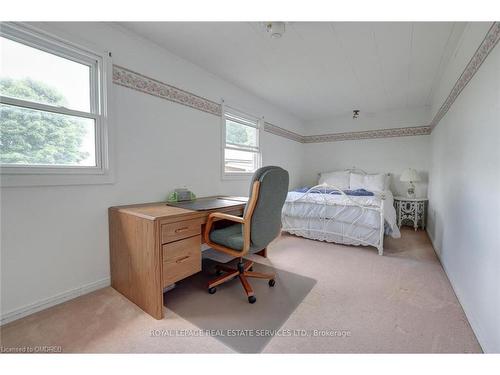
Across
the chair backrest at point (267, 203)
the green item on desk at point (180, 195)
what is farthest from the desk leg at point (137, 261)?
the chair backrest at point (267, 203)

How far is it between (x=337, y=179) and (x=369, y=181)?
0.60 m

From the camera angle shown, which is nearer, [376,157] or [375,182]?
[375,182]

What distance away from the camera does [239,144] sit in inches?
131

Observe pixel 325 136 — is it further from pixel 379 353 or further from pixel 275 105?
pixel 379 353

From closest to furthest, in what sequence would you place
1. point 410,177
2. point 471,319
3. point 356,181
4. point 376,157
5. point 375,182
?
point 471,319 < point 410,177 < point 375,182 < point 356,181 < point 376,157

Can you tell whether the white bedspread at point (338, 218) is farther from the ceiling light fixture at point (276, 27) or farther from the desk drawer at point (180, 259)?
the ceiling light fixture at point (276, 27)

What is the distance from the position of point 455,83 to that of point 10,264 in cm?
384

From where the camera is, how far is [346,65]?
8.21ft

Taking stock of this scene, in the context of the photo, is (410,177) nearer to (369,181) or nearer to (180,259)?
(369,181)

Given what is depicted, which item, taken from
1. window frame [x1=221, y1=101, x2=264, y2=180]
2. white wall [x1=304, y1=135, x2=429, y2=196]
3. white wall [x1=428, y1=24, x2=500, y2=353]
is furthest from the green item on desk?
white wall [x1=304, y1=135, x2=429, y2=196]

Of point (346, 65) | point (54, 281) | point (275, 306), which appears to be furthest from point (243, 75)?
point (54, 281)

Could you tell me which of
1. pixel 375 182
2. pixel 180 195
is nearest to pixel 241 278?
pixel 180 195

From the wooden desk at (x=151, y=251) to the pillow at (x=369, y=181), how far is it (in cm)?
351
